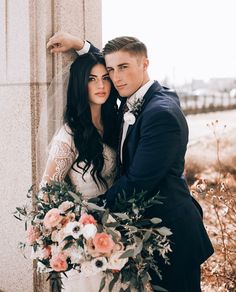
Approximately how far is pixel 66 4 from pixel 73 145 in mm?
804

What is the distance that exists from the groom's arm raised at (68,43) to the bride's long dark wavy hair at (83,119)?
7cm

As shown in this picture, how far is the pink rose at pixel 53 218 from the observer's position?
1.85 meters

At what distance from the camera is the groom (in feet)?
6.41

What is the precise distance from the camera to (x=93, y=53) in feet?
7.64

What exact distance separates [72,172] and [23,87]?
0.64 meters

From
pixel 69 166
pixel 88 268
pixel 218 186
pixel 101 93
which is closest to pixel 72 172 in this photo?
pixel 69 166

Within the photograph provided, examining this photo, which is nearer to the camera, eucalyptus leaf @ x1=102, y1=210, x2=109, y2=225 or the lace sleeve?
eucalyptus leaf @ x1=102, y1=210, x2=109, y2=225

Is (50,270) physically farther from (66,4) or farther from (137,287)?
(66,4)

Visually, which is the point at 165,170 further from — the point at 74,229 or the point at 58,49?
the point at 58,49

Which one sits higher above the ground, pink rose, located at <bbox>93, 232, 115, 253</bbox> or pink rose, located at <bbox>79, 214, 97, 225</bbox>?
pink rose, located at <bbox>79, 214, 97, 225</bbox>

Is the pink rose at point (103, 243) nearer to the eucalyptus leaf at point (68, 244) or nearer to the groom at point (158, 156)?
the eucalyptus leaf at point (68, 244)

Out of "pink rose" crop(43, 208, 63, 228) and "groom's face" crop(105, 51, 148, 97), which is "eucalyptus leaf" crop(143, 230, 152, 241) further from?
"groom's face" crop(105, 51, 148, 97)

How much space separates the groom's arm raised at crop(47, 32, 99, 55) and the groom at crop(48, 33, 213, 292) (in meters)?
0.21

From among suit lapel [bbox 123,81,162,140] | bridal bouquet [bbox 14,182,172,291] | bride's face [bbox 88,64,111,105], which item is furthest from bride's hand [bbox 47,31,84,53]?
bridal bouquet [bbox 14,182,172,291]
